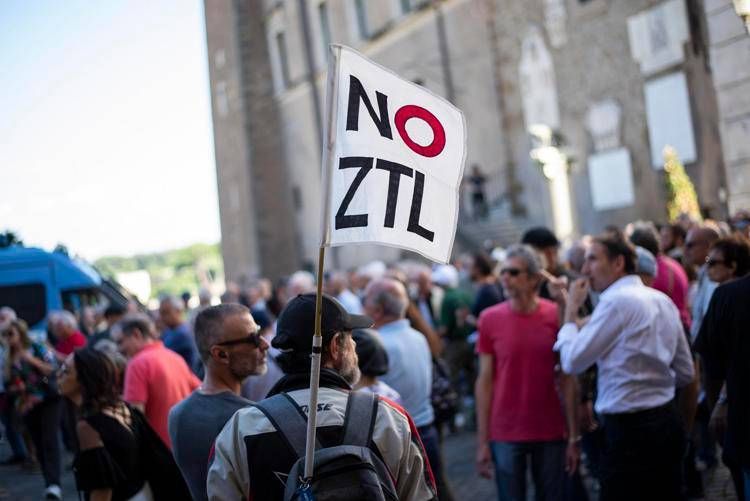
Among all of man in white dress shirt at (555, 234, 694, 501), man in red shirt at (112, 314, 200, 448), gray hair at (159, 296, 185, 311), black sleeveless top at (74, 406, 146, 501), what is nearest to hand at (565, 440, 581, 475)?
man in white dress shirt at (555, 234, 694, 501)

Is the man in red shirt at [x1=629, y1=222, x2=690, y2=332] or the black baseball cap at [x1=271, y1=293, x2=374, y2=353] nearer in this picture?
the black baseball cap at [x1=271, y1=293, x2=374, y2=353]

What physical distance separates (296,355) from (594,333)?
2323mm

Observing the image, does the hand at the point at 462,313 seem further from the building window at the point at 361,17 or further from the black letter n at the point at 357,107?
the building window at the point at 361,17

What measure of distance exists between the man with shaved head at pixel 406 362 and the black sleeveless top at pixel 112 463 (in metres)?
1.83

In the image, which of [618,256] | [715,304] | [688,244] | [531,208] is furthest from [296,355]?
[531,208]

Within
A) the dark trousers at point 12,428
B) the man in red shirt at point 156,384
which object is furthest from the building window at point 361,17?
the man in red shirt at point 156,384

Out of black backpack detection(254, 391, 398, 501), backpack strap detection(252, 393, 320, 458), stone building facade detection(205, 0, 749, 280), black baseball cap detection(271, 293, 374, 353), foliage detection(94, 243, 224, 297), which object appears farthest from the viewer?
foliage detection(94, 243, 224, 297)

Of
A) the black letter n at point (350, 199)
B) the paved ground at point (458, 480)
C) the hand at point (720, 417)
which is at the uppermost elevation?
the black letter n at point (350, 199)

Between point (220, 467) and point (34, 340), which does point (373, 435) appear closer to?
point (220, 467)

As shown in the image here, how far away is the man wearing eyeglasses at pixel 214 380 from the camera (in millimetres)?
4035

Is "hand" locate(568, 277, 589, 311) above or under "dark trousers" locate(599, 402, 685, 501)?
above

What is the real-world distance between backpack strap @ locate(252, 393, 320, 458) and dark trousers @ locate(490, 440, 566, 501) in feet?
9.81

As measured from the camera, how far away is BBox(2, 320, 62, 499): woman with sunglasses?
10.6 m

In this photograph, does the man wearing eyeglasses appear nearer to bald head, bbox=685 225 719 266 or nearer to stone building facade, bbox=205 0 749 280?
bald head, bbox=685 225 719 266
